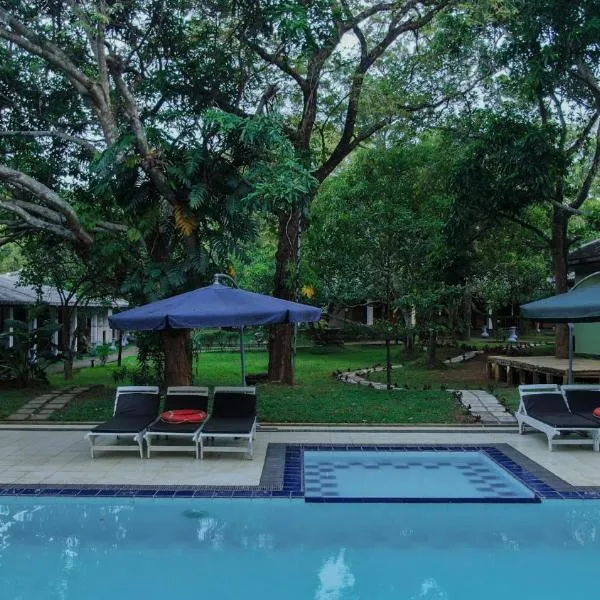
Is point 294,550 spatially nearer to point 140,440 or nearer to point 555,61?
point 140,440

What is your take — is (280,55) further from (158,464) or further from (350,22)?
(158,464)

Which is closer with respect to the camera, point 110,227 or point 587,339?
point 110,227

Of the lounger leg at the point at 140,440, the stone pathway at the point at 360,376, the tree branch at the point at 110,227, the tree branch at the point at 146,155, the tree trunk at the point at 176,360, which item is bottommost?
the lounger leg at the point at 140,440

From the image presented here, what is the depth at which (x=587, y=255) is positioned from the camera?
754 inches

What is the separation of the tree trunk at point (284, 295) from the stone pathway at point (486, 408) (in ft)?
14.5

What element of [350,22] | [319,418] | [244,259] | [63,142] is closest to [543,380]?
[319,418]

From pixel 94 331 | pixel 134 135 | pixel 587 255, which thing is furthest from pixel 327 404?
pixel 94 331

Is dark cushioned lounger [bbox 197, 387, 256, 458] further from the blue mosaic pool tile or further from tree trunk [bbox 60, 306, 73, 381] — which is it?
tree trunk [bbox 60, 306, 73, 381]

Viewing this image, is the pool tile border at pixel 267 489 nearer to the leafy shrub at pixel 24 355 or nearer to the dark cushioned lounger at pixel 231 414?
the dark cushioned lounger at pixel 231 414

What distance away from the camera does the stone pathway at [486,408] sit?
1105cm

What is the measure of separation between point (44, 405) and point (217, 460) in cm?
541

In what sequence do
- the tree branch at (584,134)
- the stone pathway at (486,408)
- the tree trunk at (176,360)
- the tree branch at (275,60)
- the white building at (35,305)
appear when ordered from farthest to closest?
the white building at (35,305), the tree branch at (584,134), the tree branch at (275,60), the tree trunk at (176,360), the stone pathway at (486,408)

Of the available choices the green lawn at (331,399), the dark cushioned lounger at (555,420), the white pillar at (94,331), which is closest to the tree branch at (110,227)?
the green lawn at (331,399)

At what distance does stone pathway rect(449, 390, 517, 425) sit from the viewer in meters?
11.0
